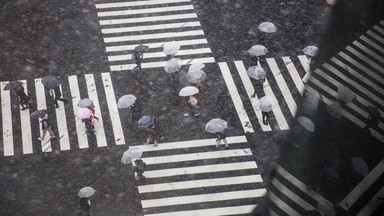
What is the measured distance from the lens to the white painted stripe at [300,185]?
61.9 feet

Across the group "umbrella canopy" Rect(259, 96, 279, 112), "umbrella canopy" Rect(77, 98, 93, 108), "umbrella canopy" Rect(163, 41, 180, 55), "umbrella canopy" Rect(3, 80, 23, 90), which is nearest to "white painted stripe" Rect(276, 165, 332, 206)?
"umbrella canopy" Rect(259, 96, 279, 112)

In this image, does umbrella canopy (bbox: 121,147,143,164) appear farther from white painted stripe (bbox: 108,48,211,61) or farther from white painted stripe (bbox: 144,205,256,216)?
white painted stripe (bbox: 108,48,211,61)

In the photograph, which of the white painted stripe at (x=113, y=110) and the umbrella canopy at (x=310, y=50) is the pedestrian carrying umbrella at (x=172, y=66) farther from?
the umbrella canopy at (x=310, y=50)

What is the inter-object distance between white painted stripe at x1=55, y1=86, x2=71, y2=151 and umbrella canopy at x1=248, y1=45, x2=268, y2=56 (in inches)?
310

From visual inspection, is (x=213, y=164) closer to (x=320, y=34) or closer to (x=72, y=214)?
(x=72, y=214)

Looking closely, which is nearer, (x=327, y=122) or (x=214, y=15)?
(x=327, y=122)

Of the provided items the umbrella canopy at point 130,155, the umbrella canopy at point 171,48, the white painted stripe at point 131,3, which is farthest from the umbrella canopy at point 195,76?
the white painted stripe at point 131,3

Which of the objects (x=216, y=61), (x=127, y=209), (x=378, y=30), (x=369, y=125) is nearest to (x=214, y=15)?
(x=216, y=61)

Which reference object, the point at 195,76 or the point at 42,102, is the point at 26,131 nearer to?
the point at 42,102

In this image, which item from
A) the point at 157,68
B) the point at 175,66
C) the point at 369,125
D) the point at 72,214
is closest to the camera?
the point at 72,214

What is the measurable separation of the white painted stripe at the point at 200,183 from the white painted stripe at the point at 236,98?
2.28 meters

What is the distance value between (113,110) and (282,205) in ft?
24.7

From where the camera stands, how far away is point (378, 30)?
81.7 ft

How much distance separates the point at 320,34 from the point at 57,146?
1289 cm
